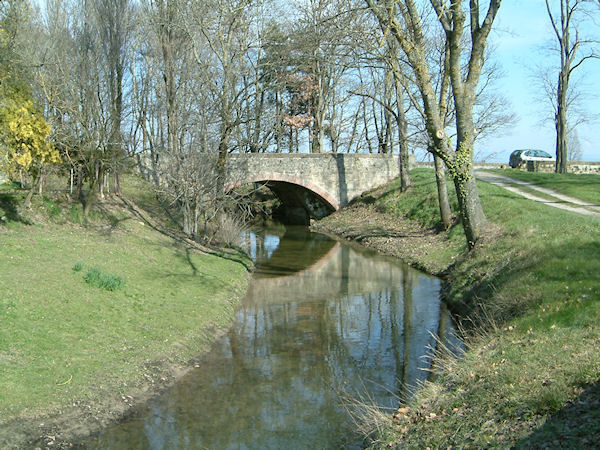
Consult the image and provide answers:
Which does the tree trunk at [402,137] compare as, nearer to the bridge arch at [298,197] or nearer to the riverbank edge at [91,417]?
the bridge arch at [298,197]

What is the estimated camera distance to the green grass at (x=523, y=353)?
20.7 feet

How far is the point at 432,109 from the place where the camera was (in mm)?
15648

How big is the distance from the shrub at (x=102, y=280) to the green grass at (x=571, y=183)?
60.9 feet

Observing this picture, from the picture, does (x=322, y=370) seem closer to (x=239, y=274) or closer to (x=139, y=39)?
(x=239, y=274)

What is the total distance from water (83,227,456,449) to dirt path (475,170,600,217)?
6715 mm

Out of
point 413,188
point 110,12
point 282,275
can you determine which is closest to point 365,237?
point 413,188

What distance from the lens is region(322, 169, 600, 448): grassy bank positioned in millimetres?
6273

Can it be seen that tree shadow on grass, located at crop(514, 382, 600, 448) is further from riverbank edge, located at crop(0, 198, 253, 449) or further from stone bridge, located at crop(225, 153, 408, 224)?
stone bridge, located at crop(225, 153, 408, 224)

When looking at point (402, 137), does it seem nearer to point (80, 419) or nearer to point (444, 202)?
point (444, 202)

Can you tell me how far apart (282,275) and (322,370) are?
9.97m

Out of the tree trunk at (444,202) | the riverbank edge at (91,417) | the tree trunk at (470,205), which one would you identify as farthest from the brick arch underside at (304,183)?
the riverbank edge at (91,417)

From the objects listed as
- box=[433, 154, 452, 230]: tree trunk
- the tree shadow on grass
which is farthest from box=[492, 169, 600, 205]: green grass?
the tree shadow on grass

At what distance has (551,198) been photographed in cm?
2491

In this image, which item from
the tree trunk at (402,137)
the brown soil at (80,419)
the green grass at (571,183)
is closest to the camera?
the brown soil at (80,419)
